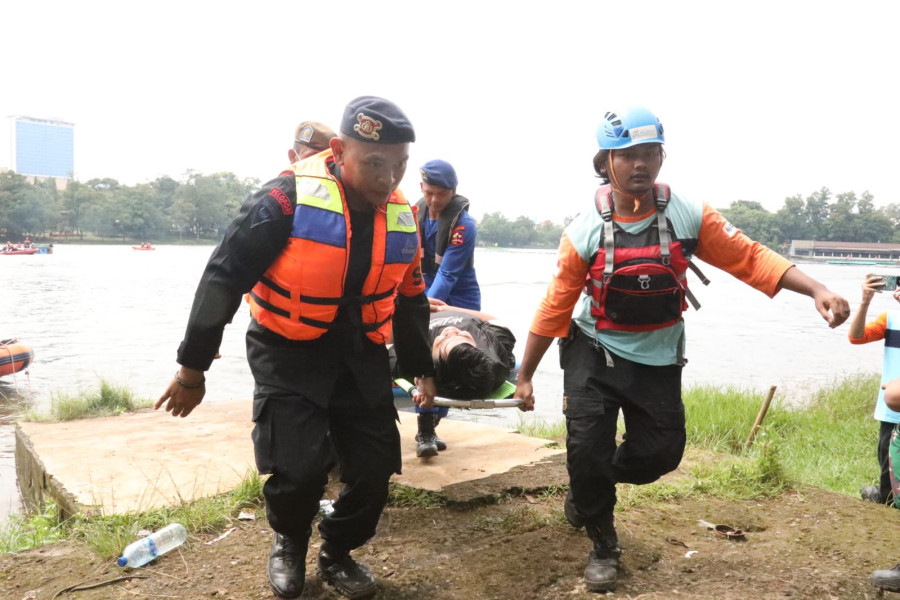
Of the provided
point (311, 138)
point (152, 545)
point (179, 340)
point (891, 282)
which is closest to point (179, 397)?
point (152, 545)

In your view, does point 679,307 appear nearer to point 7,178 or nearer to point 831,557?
point 831,557

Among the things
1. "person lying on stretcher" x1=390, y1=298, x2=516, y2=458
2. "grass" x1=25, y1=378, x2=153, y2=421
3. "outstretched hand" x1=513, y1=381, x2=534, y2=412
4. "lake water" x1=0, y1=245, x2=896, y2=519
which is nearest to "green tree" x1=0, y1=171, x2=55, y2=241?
"lake water" x1=0, y1=245, x2=896, y2=519

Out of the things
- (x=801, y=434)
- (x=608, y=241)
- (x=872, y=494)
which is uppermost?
(x=608, y=241)

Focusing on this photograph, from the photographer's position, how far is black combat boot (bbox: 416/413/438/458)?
491 cm

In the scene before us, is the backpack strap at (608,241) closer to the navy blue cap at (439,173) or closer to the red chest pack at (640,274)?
the red chest pack at (640,274)

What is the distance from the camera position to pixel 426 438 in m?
5.00

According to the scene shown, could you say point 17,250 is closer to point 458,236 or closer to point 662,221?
point 458,236

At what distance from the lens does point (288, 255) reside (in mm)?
2707

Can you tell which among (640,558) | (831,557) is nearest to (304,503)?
(640,558)

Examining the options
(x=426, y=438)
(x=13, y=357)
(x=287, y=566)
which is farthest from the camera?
(x=13, y=357)

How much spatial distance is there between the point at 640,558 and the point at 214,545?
6.42 ft

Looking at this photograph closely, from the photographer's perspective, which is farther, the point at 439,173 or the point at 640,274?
the point at 439,173

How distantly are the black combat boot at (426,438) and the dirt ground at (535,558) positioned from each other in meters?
0.85

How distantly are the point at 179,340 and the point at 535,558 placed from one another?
66.6 ft
